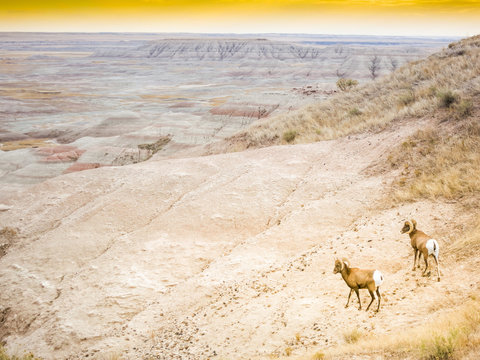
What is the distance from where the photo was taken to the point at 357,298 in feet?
21.6

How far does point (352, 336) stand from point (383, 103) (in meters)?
18.9

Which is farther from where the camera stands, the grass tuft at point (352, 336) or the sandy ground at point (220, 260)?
the sandy ground at point (220, 260)

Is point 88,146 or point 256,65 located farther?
point 256,65

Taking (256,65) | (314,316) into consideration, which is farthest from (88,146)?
(256,65)

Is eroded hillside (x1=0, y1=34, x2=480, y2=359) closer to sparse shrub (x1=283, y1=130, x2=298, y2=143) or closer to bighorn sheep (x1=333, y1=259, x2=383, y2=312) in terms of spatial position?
bighorn sheep (x1=333, y1=259, x2=383, y2=312)

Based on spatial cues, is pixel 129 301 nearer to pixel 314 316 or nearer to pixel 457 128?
pixel 314 316

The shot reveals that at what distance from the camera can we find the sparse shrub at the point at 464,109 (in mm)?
14178

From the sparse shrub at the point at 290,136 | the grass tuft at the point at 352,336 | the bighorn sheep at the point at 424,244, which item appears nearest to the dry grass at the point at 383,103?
the sparse shrub at the point at 290,136

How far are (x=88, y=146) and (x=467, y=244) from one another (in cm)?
4183

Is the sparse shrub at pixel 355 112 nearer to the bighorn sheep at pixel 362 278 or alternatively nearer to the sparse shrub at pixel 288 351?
the bighorn sheep at pixel 362 278

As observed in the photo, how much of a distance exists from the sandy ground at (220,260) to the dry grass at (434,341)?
0.49 metres

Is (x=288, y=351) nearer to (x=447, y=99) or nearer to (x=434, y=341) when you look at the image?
(x=434, y=341)

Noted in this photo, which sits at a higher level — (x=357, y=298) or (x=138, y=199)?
(x=357, y=298)

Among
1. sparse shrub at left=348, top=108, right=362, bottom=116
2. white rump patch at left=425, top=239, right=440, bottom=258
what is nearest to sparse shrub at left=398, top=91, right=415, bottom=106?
sparse shrub at left=348, top=108, right=362, bottom=116
